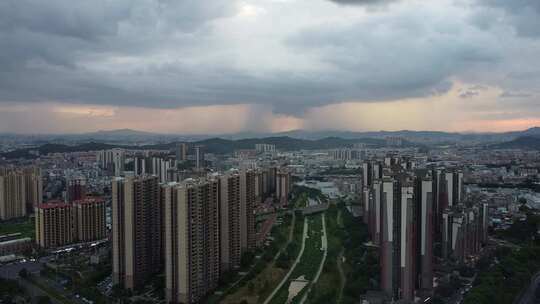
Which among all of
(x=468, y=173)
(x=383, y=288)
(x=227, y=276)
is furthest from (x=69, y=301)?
(x=468, y=173)

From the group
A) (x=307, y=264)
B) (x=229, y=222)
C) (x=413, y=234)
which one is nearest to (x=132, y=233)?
(x=229, y=222)

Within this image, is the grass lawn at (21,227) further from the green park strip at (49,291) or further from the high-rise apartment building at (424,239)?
the high-rise apartment building at (424,239)

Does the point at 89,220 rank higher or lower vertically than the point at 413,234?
lower

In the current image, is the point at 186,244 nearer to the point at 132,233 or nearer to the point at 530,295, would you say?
the point at 132,233

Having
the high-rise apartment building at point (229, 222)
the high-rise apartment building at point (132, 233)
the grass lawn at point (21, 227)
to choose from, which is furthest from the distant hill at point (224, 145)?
the high-rise apartment building at point (132, 233)

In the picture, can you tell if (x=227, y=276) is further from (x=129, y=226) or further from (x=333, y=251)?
(x=333, y=251)

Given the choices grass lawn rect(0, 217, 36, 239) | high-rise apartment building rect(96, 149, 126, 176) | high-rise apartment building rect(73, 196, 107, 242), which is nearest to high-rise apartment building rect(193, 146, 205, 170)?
high-rise apartment building rect(96, 149, 126, 176)
